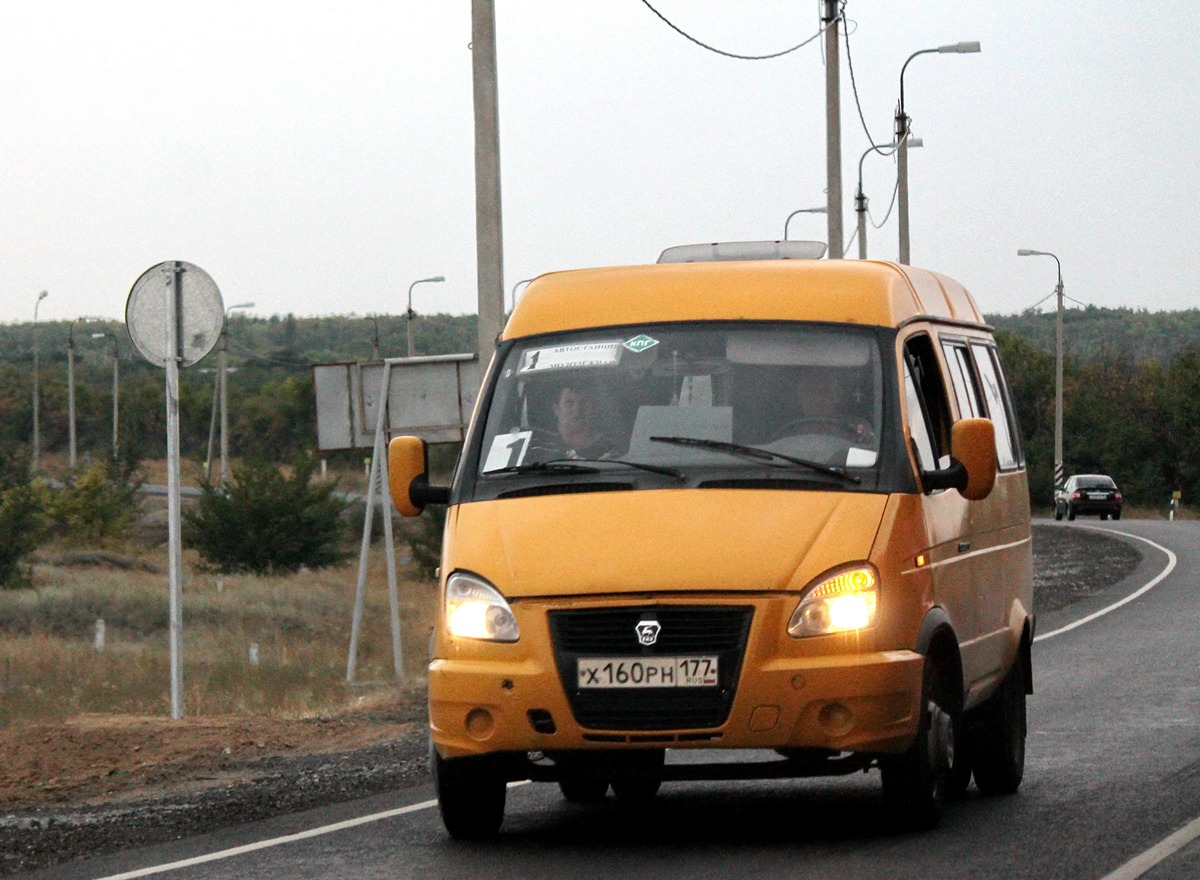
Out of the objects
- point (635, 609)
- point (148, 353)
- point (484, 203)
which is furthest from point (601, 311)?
point (484, 203)

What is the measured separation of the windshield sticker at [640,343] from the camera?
27.6 ft

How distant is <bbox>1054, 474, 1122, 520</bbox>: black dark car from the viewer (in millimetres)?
64375

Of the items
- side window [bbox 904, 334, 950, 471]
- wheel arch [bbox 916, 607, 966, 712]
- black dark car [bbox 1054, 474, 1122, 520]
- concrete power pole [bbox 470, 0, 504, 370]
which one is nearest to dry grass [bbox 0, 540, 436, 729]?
concrete power pole [bbox 470, 0, 504, 370]

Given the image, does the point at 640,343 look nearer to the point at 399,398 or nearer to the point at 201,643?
the point at 399,398

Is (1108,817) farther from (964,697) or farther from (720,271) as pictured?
(720,271)

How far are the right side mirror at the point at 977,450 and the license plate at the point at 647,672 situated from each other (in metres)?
1.45

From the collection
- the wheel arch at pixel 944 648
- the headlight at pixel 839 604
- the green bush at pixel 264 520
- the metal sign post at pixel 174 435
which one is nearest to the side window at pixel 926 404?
the wheel arch at pixel 944 648

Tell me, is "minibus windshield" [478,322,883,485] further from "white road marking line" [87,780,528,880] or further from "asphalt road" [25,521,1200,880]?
"white road marking line" [87,780,528,880]

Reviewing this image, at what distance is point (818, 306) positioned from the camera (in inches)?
334

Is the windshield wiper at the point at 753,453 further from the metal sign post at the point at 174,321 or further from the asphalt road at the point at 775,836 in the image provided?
the metal sign post at the point at 174,321

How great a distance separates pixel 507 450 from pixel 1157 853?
2.91 m

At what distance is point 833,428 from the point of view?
809cm

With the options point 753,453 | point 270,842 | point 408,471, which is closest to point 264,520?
point 270,842

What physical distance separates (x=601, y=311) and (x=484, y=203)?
794cm
